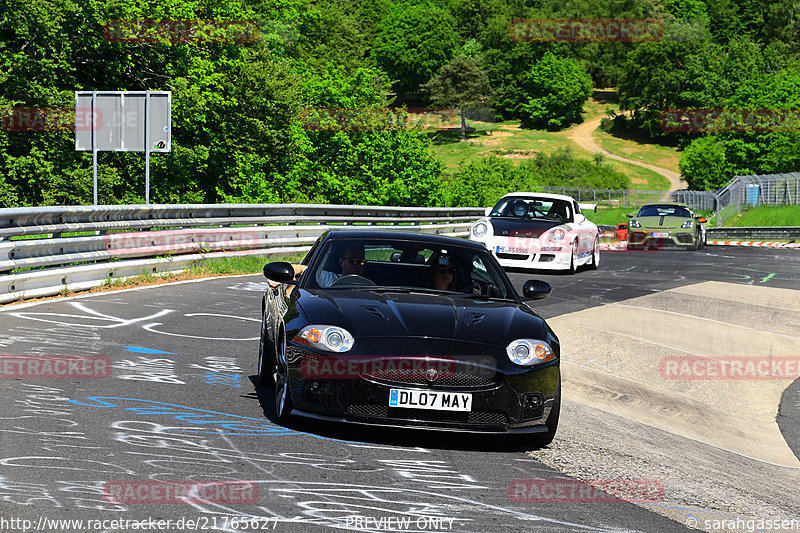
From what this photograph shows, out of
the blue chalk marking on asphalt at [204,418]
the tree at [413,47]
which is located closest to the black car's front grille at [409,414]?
the blue chalk marking on asphalt at [204,418]

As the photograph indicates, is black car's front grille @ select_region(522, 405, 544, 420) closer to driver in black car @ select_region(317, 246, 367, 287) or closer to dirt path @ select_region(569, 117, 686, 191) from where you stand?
driver in black car @ select_region(317, 246, 367, 287)

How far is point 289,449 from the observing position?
19.7 ft

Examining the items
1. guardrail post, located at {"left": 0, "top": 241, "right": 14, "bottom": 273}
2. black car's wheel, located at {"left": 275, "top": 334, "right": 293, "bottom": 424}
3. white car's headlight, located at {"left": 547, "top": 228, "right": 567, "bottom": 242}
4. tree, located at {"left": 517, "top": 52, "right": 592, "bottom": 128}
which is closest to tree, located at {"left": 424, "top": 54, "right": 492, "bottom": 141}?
tree, located at {"left": 517, "top": 52, "right": 592, "bottom": 128}

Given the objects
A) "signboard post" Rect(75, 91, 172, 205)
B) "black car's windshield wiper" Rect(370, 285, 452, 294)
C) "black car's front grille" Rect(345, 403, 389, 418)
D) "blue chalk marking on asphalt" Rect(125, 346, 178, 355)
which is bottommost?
"blue chalk marking on asphalt" Rect(125, 346, 178, 355)

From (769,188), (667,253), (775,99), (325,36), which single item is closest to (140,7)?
(667,253)

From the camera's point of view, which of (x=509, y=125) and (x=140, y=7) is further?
(x=509, y=125)

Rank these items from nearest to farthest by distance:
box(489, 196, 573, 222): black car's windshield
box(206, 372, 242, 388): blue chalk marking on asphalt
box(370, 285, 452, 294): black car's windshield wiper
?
1. box(370, 285, 452, 294): black car's windshield wiper
2. box(206, 372, 242, 388): blue chalk marking on asphalt
3. box(489, 196, 573, 222): black car's windshield

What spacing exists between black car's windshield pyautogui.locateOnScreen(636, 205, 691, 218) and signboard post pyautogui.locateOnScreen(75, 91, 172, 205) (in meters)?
14.5

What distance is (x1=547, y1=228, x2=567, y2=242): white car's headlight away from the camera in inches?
787

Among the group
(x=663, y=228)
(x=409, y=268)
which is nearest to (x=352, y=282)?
(x=409, y=268)

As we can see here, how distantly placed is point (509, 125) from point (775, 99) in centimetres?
4985

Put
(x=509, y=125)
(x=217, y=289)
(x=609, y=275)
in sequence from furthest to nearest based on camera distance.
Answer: (x=509, y=125) < (x=609, y=275) < (x=217, y=289)

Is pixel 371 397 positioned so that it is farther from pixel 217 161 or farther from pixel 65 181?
pixel 217 161

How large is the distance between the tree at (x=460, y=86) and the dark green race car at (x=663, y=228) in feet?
369
